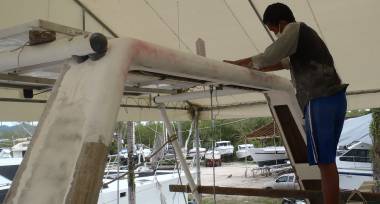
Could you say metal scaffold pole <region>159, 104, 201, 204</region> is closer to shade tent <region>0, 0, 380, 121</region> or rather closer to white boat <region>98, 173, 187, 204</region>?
shade tent <region>0, 0, 380, 121</region>

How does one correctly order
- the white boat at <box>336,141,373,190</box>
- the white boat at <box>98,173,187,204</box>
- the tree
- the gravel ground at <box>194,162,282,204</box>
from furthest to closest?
the gravel ground at <box>194,162,282,204</box> → the white boat at <box>336,141,373,190</box> → the white boat at <box>98,173,187,204</box> → the tree

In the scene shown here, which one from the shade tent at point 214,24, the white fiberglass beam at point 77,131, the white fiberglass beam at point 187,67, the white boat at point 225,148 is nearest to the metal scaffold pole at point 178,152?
the shade tent at point 214,24

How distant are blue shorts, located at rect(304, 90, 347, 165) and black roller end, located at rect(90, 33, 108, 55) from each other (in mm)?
1098

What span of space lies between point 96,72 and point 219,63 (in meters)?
0.62

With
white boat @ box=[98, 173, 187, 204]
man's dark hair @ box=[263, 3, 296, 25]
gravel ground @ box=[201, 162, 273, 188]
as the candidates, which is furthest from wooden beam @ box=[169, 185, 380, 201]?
gravel ground @ box=[201, 162, 273, 188]

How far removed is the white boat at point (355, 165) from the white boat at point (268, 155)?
5.44 metres

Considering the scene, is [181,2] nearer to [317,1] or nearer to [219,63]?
[317,1]

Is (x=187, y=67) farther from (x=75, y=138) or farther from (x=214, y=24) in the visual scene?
(x=214, y=24)

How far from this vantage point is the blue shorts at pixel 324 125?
1.68 metres

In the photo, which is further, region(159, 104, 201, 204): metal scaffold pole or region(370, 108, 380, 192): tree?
region(370, 108, 380, 192): tree

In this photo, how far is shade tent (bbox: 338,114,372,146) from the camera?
10141 millimetres

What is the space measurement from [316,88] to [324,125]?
16 centimetres

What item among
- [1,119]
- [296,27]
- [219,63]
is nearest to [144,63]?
[219,63]

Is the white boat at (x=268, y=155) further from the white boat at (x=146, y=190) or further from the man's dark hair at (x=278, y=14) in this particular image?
the man's dark hair at (x=278, y=14)
